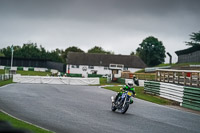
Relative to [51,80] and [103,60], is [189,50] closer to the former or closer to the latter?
[51,80]

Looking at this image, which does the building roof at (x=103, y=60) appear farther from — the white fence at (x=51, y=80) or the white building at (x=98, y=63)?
the white fence at (x=51, y=80)

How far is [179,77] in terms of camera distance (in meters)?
20.6

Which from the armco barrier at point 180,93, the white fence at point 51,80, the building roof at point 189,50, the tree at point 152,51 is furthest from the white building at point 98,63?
the armco barrier at point 180,93

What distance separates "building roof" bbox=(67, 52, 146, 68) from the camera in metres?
93.7

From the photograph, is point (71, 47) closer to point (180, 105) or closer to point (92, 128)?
point (180, 105)

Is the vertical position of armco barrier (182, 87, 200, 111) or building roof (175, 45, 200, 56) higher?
building roof (175, 45, 200, 56)

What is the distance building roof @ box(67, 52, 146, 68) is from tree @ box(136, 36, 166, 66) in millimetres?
7580

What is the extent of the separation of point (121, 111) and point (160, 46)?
89875 millimetres

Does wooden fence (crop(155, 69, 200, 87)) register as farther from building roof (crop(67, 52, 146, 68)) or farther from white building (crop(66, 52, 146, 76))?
building roof (crop(67, 52, 146, 68))

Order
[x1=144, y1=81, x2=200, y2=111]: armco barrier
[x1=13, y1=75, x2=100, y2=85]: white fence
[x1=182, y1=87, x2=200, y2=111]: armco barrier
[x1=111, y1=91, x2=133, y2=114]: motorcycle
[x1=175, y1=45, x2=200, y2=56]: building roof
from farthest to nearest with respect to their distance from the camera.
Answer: [x1=175, y1=45, x2=200, y2=56]: building roof
[x1=13, y1=75, x2=100, y2=85]: white fence
[x1=144, y1=81, x2=200, y2=111]: armco barrier
[x1=182, y1=87, x2=200, y2=111]: armco barrier
[x1=111, y1=91, x2=133, y2=114]: motorcycle

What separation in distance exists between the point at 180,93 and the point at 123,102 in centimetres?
703

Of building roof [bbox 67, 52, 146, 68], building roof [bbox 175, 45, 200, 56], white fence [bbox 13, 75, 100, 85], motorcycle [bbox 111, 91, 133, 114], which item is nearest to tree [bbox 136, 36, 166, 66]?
building roof [bbox 67, 52, 146, 68]

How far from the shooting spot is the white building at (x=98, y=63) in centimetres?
9238

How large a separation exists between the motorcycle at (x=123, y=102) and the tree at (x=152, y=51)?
8798cm
